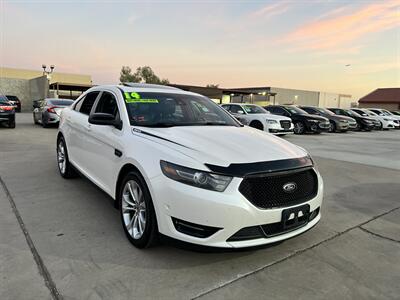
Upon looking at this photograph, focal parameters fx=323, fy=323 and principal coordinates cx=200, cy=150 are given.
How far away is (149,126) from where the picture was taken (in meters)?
3.60

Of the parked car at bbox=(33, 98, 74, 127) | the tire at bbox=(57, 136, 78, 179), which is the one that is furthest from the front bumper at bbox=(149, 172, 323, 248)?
the parked car at bbox=(33, 98, 74, 127)

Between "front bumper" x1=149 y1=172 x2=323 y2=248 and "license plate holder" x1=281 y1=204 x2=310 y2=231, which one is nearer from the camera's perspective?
"front bumper" x1=149 y1=172 x2=323 y2=248

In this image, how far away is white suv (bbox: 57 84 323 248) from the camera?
2.63 m

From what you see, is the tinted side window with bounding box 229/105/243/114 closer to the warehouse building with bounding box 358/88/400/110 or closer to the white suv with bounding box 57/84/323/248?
the white suv with bounding box 57/84/323/248

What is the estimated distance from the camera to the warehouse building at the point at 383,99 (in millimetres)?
52938

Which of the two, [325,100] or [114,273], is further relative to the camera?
[325,100]

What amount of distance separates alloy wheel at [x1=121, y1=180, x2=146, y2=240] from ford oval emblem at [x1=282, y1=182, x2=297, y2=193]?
1297 millimetres

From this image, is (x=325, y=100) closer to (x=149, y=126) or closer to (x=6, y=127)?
(x=6, y=127)

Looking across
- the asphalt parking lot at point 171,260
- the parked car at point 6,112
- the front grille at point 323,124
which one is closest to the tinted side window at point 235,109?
the front grille at point 323,124

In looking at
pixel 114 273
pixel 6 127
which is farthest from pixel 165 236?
pixel 6 127

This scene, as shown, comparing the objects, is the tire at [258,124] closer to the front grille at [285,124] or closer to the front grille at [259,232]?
the front grille at [285,124]

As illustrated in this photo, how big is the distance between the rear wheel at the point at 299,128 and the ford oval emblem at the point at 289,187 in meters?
15.0

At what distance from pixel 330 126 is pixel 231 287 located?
17.7 m

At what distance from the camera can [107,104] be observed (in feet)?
14.3
